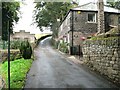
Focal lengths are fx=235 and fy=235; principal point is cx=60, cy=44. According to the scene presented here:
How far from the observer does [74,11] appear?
32125mm

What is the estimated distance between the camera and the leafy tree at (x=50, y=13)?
172 feet

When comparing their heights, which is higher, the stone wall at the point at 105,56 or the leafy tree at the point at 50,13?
the leafy tree at the point at 50,13

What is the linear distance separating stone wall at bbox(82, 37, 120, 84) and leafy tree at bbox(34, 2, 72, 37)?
108 feet

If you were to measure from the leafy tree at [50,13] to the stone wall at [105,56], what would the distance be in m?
32.9

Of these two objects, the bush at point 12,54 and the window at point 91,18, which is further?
the window at point 91,18

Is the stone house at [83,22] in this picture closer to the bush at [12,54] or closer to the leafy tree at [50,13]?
the bush at [12,54]

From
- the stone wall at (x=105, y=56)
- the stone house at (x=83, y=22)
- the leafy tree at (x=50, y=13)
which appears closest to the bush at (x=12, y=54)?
the stone house at (x=83, y=22)

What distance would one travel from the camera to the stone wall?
13620 mm

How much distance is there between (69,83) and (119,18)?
75.1ft

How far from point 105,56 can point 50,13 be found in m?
39.1

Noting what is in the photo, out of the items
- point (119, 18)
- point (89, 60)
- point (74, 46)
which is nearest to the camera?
point (89, 60)

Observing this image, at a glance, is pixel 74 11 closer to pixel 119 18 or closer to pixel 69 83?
pixel 119 18

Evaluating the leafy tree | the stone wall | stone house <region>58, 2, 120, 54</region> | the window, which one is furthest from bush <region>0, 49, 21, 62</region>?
the leafy tree

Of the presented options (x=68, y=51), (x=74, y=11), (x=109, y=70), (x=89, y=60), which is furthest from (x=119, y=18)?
(x=109, y=70)
